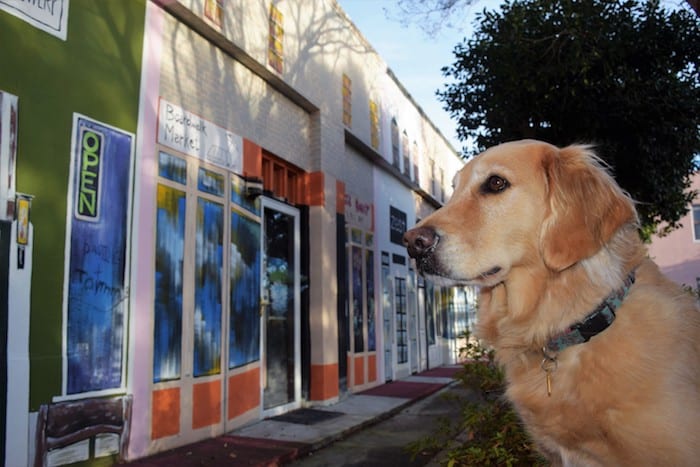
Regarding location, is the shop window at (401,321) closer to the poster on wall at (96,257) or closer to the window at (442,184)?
the window at (442,184)

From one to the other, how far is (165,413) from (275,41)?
5600mm

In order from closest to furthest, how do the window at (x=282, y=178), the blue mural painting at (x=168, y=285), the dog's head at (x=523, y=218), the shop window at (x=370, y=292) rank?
the dog's head at (x=523, y=218), the blue mural painting at (x=168, y=285), the window at (x=282, y=178), the shop window at (x=370, y=292)

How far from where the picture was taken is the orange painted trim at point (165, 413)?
5914mm

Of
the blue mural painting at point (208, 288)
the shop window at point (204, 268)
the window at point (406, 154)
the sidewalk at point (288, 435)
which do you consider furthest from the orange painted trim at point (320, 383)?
the window at point (406, 154)

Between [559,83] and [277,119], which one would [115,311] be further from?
[559,83]

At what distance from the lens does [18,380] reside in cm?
455

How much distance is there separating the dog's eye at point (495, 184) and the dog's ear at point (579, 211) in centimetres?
20

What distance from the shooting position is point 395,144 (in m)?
15.0

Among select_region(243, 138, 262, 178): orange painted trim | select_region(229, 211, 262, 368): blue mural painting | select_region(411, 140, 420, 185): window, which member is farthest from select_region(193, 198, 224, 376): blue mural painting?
select_region(411, 140, 420, 185): window

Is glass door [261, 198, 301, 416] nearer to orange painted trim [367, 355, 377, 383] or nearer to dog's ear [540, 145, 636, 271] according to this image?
orange painted trim [367, 355, 377, 383]

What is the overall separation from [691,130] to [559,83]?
317 centimetres

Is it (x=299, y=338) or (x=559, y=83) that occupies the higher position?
(x=559, y=83)

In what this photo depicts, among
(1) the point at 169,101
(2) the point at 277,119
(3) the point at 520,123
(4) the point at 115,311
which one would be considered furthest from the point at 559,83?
(4) the point at 115,311

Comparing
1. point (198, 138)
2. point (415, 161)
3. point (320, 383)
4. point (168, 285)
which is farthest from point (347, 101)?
point (168, 285)
